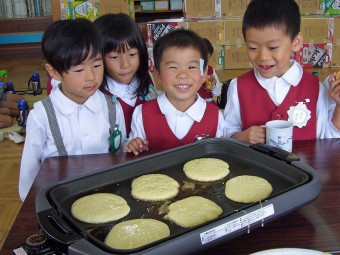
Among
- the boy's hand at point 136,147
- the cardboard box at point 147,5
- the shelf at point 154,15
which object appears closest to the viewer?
the boy's hand at point 136,147

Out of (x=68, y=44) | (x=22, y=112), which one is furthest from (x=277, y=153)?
(x=22, y=112)

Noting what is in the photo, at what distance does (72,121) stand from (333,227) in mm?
903

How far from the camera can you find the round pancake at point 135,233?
2.32 feet

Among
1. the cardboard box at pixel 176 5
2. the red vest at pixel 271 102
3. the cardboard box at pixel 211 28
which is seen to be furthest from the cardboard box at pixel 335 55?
the red vest at pixel 271 102

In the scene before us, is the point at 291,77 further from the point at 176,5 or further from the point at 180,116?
the point at 176,5

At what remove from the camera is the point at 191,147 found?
3.39 feet

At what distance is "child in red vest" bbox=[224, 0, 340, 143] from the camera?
1.33 metres

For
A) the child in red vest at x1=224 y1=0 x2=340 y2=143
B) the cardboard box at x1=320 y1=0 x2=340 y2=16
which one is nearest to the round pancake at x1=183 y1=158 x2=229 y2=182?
the child in red vest at x1=224 y1=0 x2=340 y2=143

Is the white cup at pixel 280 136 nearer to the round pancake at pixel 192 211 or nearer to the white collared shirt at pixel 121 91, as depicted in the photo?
the round pancake at pixel 192 211

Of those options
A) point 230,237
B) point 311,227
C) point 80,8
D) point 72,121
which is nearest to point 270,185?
point 311,227

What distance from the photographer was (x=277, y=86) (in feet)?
4.65

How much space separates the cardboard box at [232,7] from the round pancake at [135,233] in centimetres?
403

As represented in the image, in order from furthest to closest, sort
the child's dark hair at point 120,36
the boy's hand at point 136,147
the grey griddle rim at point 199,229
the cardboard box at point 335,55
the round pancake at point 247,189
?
the cardboard box at point 335,55, the child's dark hair at point 120,36, the boy's hand at point 136,147, the round pancake at point 247,189, the grey griddle rim at point 199,229

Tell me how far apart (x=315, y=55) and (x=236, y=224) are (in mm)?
4304
